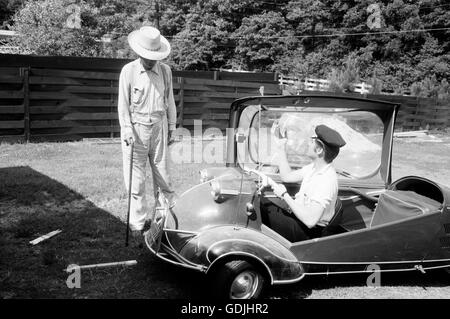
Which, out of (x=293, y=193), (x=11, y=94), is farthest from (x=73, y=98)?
(x=293, y=193)

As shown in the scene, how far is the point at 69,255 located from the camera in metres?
4.04

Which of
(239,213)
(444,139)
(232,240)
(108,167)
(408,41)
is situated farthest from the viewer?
(408,41)

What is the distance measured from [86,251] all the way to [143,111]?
1477 millimetres

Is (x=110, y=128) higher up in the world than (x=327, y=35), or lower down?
lower down

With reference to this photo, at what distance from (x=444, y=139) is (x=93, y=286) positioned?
1609 centimetres

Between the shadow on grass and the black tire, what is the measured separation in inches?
15.2

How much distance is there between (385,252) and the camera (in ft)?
11.7

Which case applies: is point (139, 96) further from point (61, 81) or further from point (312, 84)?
point (312, 84)

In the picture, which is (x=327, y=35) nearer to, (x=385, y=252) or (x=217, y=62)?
(x=217, y=62)

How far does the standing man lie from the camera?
4523 millimetres

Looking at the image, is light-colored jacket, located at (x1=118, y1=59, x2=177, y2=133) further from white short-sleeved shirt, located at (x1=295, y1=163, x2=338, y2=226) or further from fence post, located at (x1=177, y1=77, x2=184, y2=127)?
fence post, located at (x1=177, y1=77, x2=184, y2=127)

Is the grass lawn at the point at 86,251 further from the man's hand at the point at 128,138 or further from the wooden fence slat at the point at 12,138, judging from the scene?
the wooden fence slat at the point at 12,138

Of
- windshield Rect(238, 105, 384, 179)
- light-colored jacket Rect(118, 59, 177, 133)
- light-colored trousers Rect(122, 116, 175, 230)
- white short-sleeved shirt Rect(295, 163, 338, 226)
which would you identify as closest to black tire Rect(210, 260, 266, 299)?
white short-sleeved shirt Rect(295, 163, 338, 226)

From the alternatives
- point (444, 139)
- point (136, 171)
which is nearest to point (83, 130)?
point (136, 171)
